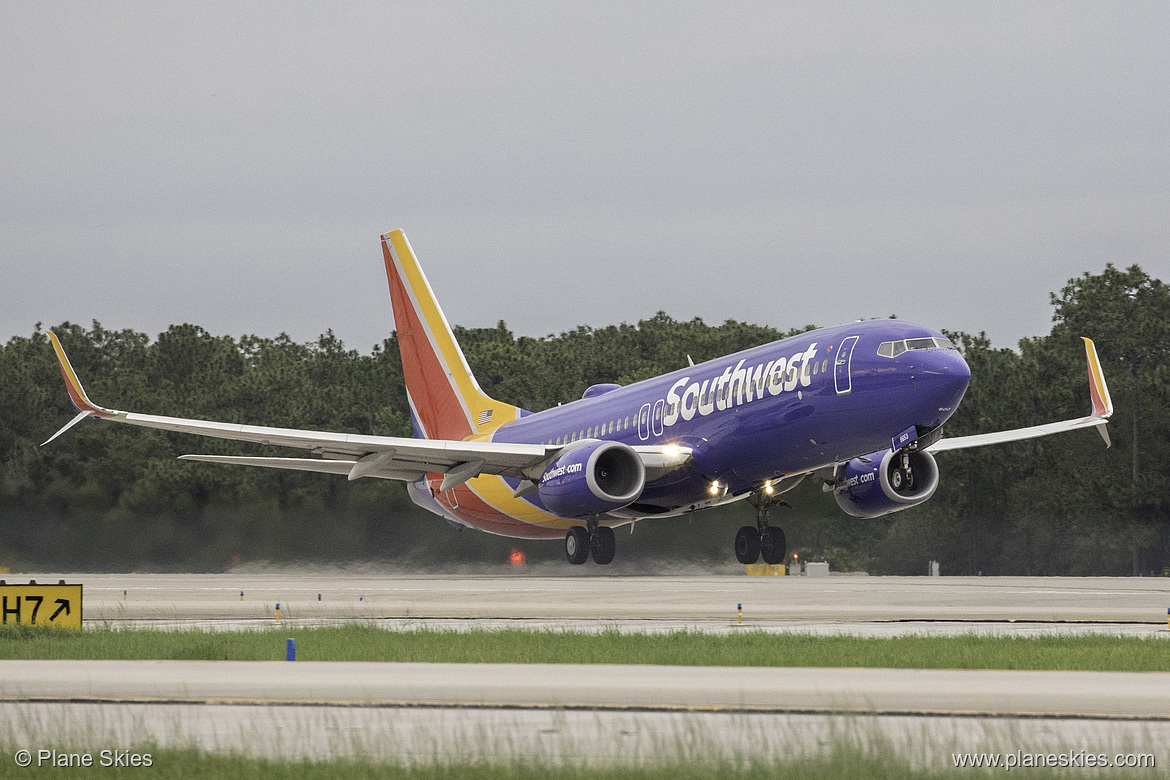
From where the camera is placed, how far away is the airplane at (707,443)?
3052 centimetres

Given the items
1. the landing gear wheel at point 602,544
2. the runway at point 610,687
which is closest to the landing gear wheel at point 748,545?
the landing gear wheel at point 602,544

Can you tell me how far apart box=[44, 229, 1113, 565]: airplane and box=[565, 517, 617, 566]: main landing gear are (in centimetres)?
4

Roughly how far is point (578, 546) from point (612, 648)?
51.7 ft

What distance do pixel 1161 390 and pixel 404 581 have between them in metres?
38.6

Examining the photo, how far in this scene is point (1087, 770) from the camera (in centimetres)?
1086

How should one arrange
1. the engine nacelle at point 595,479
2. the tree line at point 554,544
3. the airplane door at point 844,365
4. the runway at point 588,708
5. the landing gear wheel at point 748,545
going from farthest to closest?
the tree line at point 554,544 → the landing gear wheel at point 748,545 → the engine nacelle at point 595,479 → the airplane door at point 844,365 → the runway at point 588,708

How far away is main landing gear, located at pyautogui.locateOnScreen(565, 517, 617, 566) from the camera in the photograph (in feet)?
123

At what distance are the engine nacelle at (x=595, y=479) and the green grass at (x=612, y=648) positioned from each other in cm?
922

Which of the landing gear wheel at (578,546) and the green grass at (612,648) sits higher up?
the landing gear wheel at (578,546)

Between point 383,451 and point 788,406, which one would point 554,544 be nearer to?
point 383,451

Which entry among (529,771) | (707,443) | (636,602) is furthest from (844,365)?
(529,771)

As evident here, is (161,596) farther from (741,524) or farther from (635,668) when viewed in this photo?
(635,668)

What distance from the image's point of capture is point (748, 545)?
3750 centimetres

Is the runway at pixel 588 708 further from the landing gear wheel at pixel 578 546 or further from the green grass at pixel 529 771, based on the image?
the landing gear wheel at pixel 578 546
